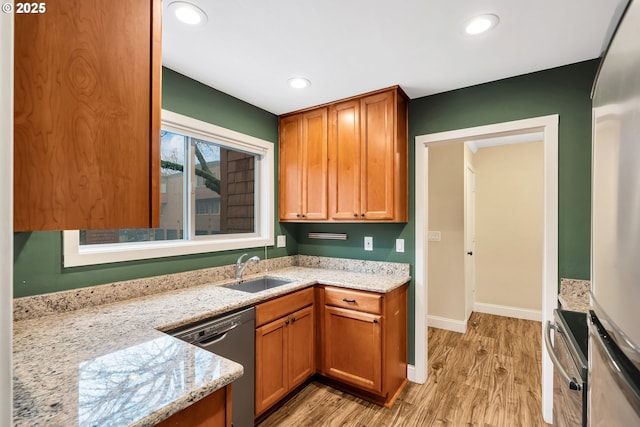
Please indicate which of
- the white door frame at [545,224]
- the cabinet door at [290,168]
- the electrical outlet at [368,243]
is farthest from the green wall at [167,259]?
the white door frame at [545,224]

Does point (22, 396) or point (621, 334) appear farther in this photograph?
point (22, 396)

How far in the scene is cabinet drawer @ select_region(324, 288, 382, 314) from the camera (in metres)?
2.17

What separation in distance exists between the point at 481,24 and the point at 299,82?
1260 mm

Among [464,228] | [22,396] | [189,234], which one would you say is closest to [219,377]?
[22,396]

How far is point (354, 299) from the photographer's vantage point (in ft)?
7.43

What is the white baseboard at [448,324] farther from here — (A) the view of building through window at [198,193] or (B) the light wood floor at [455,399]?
(A) the view of building through window at [198,193]

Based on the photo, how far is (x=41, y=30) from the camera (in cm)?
75

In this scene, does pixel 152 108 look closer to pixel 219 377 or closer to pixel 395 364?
pixel 219 377

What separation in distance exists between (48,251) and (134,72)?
1.26 m

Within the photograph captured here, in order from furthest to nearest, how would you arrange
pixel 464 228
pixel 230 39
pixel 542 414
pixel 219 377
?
pixel 464 228 < pixel 542 414 < pixel 230 39 < pixel 219 377

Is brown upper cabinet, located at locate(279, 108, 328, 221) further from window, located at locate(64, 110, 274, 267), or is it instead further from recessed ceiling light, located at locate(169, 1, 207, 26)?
recessed ceiling light, located at locate(169, 1, 207, 26)

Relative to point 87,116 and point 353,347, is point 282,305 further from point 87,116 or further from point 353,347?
point 87,116

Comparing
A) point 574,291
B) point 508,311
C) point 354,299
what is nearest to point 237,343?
point 354,299

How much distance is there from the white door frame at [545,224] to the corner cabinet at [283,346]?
95 cm
